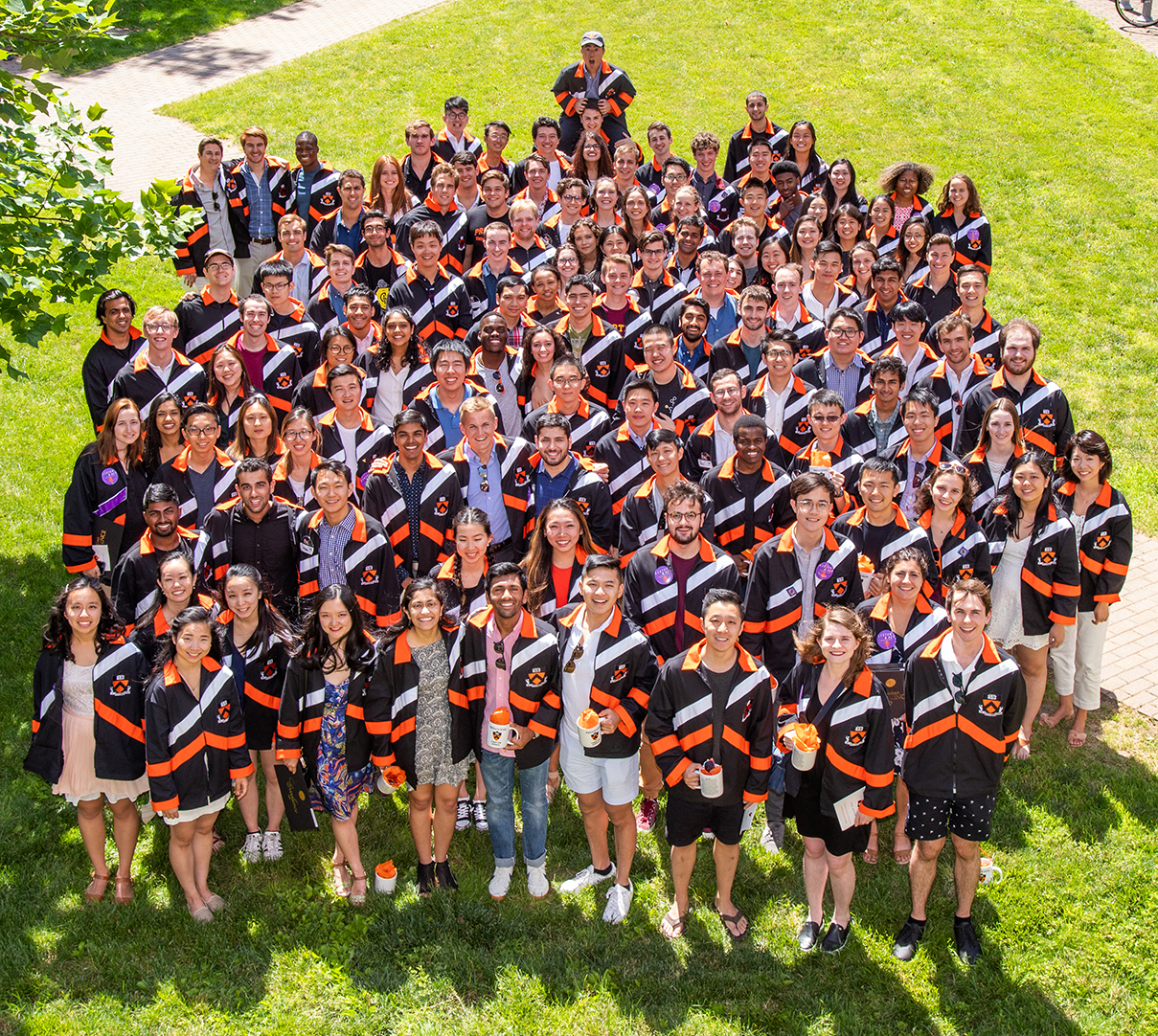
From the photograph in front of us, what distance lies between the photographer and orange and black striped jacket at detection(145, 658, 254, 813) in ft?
21.9

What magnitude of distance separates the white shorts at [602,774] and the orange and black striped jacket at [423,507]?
1.96 meters

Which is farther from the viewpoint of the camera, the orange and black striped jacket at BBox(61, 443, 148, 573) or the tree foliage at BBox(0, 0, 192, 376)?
the orange and black striped jacket at BBox(61, 443, 148, 573)

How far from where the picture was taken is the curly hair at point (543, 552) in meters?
7.43

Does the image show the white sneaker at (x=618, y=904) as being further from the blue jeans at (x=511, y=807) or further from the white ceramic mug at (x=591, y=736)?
the white ceramic mug at (x=591, y=736)

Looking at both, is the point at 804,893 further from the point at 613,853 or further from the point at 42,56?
the point at 42,56

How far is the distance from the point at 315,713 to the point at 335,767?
35 centimetres

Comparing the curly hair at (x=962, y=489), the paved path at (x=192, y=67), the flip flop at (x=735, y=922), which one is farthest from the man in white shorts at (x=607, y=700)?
the paved path at (x=192, y=67)

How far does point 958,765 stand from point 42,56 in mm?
7588

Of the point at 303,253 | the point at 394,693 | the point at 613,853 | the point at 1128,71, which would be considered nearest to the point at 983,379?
the point at 613,853

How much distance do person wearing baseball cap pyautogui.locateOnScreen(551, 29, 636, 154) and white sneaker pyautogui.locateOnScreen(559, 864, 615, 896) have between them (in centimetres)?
938

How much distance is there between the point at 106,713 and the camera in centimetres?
677

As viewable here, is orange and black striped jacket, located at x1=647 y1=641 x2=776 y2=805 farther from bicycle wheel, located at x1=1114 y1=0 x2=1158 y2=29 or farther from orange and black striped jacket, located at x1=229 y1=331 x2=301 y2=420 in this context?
bicycle wheel, located at x1=1114 y1=0 x2=1158 y2=29

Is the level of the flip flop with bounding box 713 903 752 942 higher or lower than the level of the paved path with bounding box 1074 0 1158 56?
lower

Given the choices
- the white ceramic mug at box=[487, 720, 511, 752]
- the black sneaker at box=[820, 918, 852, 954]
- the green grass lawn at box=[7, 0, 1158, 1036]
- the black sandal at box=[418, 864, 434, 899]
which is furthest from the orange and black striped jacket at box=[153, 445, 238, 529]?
the black sneaker at box=[820, 918, 852, 954]
